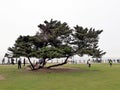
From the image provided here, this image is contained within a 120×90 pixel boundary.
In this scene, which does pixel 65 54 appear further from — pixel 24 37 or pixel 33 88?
pixel 33 88

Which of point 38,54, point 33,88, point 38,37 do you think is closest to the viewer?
point 33,88

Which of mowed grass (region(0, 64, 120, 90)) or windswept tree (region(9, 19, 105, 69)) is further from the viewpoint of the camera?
windswept tree (region(9, 19, 105, 69))

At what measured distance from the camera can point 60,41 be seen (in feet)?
152

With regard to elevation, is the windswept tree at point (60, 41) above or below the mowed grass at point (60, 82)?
above

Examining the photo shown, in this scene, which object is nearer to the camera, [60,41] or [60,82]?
[60,82]

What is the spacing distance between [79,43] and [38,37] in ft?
22.3

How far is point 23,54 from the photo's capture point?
143 ft

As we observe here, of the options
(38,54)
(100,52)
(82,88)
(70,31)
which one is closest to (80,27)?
(70,31)

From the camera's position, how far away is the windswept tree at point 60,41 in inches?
1752

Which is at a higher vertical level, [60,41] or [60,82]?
[60,41]

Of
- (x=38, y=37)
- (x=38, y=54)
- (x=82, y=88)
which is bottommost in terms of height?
(x=82, y=88)

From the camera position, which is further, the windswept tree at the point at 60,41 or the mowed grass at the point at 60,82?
the windswept tree at the point at 60,41

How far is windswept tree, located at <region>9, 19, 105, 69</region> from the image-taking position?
146ft

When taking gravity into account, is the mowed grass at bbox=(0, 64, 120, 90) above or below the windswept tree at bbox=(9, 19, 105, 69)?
below
